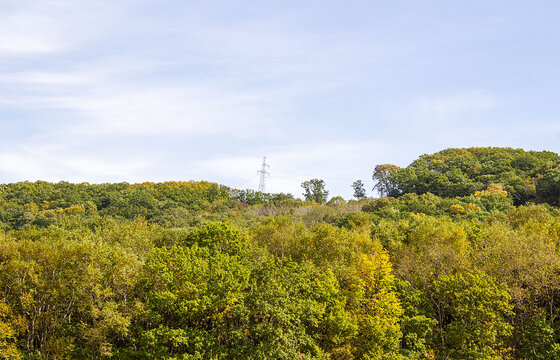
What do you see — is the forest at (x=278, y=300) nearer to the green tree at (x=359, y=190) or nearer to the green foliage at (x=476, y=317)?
the green foliage at (x=476, y=317)

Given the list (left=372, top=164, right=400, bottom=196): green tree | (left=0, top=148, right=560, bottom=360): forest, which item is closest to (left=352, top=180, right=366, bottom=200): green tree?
(left=372, top=164, right=400, bottom=196): green tree

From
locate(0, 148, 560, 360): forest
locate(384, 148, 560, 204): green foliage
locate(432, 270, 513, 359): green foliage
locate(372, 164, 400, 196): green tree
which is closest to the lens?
locate(0, 148, 560, 360): forest

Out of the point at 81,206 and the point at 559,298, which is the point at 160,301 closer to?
the point at 559,298

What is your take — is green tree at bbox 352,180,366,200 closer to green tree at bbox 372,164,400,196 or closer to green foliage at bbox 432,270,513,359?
green tree at bbox 372,164,400,196

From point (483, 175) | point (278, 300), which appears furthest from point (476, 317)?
point (483, 175)

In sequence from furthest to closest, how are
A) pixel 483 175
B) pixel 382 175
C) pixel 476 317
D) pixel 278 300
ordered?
pixel 382 175
pixel 483 175
pixel 476 317
pixel 278 300

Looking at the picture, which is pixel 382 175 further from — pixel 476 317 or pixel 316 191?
pixel 476 317

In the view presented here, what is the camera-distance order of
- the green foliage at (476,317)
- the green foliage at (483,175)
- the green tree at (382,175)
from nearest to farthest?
the green foliage at (476,317), the green foliage at (483,175), the green tree at (382,175)

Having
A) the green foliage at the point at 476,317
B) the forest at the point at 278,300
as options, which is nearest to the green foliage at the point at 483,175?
the forest at the point at 278,300

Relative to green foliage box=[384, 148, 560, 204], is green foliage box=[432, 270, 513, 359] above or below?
below

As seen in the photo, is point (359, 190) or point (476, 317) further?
point (359, 190)

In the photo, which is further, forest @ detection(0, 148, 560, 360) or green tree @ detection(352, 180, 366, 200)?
green tree @ detection(352, 180, 366, 200)

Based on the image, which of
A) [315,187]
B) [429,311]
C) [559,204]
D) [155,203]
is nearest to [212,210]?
[155,203]

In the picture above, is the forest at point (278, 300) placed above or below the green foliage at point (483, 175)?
below
